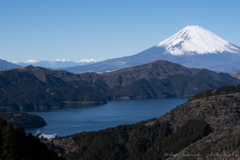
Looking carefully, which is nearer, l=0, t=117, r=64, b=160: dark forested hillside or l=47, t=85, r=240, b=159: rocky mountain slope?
l=0, t=117, r=64, b=160: dark forested hillside

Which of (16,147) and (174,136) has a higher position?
(16,147)

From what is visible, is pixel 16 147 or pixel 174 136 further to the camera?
pixel 174 136

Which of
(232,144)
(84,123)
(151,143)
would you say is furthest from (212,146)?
(84,123)

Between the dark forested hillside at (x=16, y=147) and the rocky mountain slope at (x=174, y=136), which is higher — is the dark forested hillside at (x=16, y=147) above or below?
above

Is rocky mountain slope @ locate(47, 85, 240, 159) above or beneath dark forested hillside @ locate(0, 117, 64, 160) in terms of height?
beneath

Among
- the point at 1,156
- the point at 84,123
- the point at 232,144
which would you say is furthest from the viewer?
the point at 84,123

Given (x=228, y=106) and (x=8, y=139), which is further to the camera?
(x=228, y=106)

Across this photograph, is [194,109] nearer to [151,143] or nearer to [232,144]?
[151,143]

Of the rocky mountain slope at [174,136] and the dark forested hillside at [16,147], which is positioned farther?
the rocky mountain slope at [174,136]
